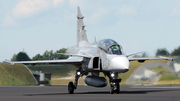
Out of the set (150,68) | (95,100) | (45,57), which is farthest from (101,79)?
(45,57)

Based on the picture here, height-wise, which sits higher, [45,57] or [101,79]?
[45,57]

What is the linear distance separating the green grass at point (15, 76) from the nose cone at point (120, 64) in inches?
1118

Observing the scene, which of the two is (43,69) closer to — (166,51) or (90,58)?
(166,51)

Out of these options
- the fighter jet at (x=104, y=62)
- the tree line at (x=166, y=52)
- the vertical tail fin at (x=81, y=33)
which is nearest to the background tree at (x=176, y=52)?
the tree line at (x=166, y=52)

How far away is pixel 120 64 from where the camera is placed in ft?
57.2

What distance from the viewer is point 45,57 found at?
327 feet

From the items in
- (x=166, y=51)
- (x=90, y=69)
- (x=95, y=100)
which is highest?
(x=166, y=51)

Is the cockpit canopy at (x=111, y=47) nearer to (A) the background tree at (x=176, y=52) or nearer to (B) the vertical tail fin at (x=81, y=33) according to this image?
(B) the vertical tail fin at (x=81, y=33)

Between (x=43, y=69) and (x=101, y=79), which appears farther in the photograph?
(x=43, y=69)

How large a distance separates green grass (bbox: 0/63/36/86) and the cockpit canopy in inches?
1061

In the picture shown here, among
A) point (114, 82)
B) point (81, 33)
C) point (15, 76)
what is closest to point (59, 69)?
point (81, 33)

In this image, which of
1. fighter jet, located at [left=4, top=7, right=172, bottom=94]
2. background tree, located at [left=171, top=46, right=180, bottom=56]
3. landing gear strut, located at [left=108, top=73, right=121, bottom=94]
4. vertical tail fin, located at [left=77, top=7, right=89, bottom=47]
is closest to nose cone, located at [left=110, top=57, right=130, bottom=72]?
fighter jet, located at [left=4, top=7, right=172, bottom=94]

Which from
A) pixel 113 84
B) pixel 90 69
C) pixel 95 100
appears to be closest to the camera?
pixel 95 100

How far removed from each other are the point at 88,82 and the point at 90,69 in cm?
81
